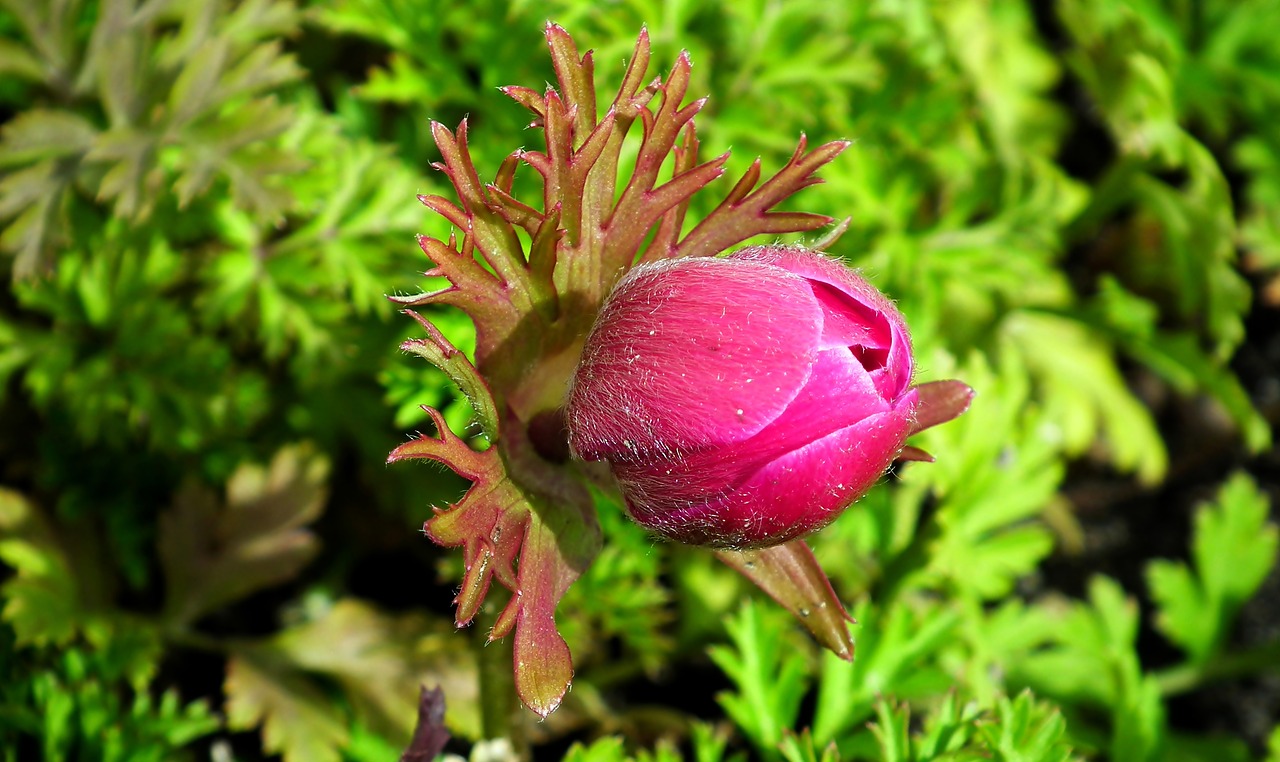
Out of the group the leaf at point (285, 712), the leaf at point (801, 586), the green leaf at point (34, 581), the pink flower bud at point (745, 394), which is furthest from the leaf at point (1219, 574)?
the green leaf at point (34, 581)

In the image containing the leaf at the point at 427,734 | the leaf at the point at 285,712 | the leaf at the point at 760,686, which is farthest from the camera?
the leaf at the point at 285,712

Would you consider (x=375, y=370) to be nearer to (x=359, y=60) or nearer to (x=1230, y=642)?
(x=359, y=60)

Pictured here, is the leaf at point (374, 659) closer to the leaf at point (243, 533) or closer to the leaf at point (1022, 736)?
the leaf at point (243, 533)

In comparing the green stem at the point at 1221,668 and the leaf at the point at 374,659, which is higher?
the leaf at the point at 374,659

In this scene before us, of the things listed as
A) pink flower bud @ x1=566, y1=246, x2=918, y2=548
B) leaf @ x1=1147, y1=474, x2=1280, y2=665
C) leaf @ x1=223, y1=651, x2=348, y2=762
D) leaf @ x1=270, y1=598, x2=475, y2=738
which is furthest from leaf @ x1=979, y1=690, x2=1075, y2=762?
leaf @ x1=1147, y1=474, x2=1280, y2=665

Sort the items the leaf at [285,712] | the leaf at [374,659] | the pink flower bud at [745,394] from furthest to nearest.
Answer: the leaf at [374,659] → the leaf at [285,712] → the pink flower bud at [745,394]

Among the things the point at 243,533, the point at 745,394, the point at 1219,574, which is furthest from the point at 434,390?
the point at 1219,574
